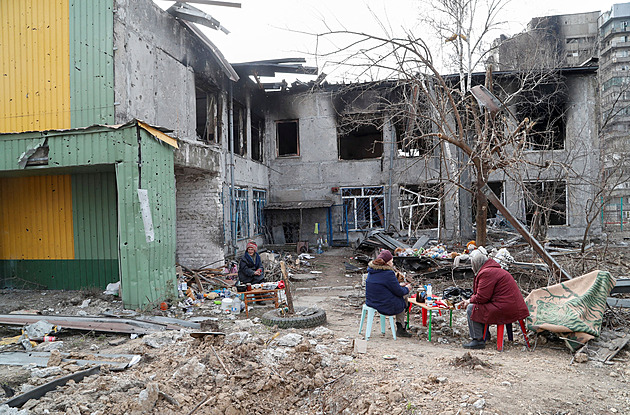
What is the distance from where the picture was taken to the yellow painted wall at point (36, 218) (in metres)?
8.91

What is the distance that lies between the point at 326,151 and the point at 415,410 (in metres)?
15.7

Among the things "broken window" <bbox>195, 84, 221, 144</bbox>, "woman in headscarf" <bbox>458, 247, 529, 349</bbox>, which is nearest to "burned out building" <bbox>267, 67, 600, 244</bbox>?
"broken window" <bbox>195, 84, 221, 144</bbox>

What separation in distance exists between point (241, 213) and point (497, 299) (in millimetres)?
11171

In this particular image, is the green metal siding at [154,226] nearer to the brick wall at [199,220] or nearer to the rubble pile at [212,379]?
the rubble pile at [212,379]

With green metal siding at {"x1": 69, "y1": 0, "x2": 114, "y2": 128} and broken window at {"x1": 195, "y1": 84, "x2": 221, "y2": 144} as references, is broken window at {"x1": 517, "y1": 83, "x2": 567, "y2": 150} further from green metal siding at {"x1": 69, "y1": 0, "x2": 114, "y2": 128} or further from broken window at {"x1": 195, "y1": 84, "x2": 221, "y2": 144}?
green metal siding at {"x1": 69, "y1": 0, "x2": 114, "y2": 128}

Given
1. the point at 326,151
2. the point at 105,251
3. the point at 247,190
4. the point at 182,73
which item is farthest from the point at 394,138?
the point at 105,251

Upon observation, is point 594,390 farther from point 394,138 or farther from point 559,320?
point 394,138

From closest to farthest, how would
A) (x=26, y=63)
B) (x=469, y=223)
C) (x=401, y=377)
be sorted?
(x=401, y=377)
(x=26, y=63)
(x=469, y=223)

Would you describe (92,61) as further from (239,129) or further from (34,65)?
(239,129)

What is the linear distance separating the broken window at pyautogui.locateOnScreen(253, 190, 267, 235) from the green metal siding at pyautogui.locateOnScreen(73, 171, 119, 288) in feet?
27.4

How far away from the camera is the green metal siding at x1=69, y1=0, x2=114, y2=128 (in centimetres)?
Result: 849

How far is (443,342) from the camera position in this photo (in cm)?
609

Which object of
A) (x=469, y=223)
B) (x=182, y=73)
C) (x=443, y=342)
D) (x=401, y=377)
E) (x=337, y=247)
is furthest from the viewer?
(x=337, y=247)

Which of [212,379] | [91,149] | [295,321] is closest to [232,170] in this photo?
[91,149]
